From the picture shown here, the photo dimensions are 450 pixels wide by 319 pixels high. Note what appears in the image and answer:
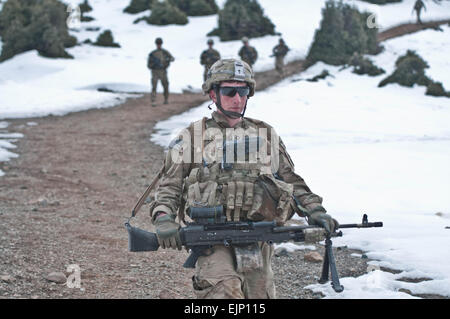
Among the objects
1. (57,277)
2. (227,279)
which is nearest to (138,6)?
(57,277)

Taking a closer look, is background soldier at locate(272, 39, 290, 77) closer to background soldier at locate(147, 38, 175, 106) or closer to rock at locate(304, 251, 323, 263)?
background soldier at locate(147, 38, 175, 106)

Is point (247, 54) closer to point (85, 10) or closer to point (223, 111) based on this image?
point (223, 111)

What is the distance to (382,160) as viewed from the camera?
390 inches

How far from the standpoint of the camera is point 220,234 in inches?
124

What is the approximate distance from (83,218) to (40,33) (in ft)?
62.3

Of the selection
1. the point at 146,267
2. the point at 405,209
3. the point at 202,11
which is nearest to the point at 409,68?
the point at 405,209

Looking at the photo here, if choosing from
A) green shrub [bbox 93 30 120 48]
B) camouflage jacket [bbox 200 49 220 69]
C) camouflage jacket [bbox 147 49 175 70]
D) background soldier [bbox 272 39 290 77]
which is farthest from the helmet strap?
green shrub [bbox 93 30 120 48]

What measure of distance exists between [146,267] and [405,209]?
3533mm

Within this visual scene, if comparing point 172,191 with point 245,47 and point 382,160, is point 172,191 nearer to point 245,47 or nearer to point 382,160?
point 382,160

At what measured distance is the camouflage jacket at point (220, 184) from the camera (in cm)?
326

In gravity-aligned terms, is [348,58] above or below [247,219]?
above

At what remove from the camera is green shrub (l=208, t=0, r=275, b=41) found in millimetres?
30219

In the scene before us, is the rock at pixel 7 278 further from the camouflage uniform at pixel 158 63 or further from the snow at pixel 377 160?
the camouflage uniform at pixel 158 63

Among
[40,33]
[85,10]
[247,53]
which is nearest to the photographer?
[247,53]
